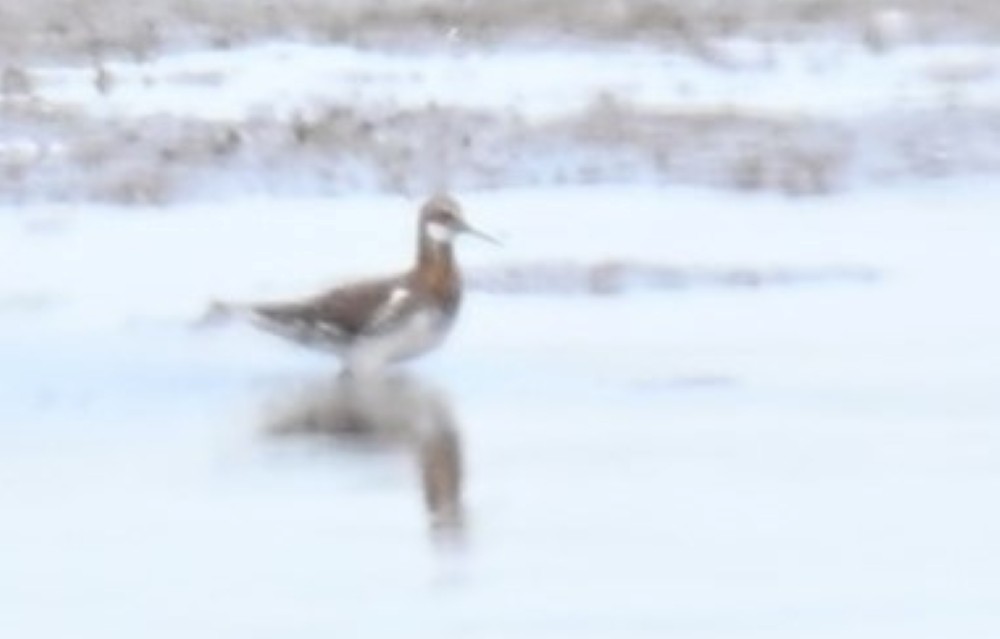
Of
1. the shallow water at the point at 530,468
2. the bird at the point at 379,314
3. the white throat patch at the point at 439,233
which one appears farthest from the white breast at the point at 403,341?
the white throat patch at the point at 439,233

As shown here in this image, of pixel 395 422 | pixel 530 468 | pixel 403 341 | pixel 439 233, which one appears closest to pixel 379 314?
pixel 403 341

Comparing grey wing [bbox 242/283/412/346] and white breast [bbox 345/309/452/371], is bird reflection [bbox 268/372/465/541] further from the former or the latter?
grey wing [bbox 242/283/412/346]

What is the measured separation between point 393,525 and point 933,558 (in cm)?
164

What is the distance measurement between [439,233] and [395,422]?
72.7 inches

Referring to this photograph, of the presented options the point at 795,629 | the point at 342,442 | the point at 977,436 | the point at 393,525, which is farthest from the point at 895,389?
the point at 795,629

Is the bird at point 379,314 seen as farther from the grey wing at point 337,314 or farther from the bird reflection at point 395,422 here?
the bird reflection at point 395,422

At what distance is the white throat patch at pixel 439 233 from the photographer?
57.4 feet

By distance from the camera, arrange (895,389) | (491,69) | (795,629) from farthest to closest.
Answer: (491,69), (895,389), (795,629)

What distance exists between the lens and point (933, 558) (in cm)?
1299

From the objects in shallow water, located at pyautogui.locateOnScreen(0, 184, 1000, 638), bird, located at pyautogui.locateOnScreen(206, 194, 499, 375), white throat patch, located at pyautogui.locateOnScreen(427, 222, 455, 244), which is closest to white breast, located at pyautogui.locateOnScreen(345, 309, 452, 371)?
bird, located at pyautogui.locateOnScreen(206, 194, 499, 375)

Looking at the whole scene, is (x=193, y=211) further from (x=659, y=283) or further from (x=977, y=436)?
(x=977, y=436)

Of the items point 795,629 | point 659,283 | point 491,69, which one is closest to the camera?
point 795,629

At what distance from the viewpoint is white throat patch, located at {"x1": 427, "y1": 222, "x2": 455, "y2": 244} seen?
57.4 ft

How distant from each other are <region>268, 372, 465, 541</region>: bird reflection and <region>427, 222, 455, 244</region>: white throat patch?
629 mm
